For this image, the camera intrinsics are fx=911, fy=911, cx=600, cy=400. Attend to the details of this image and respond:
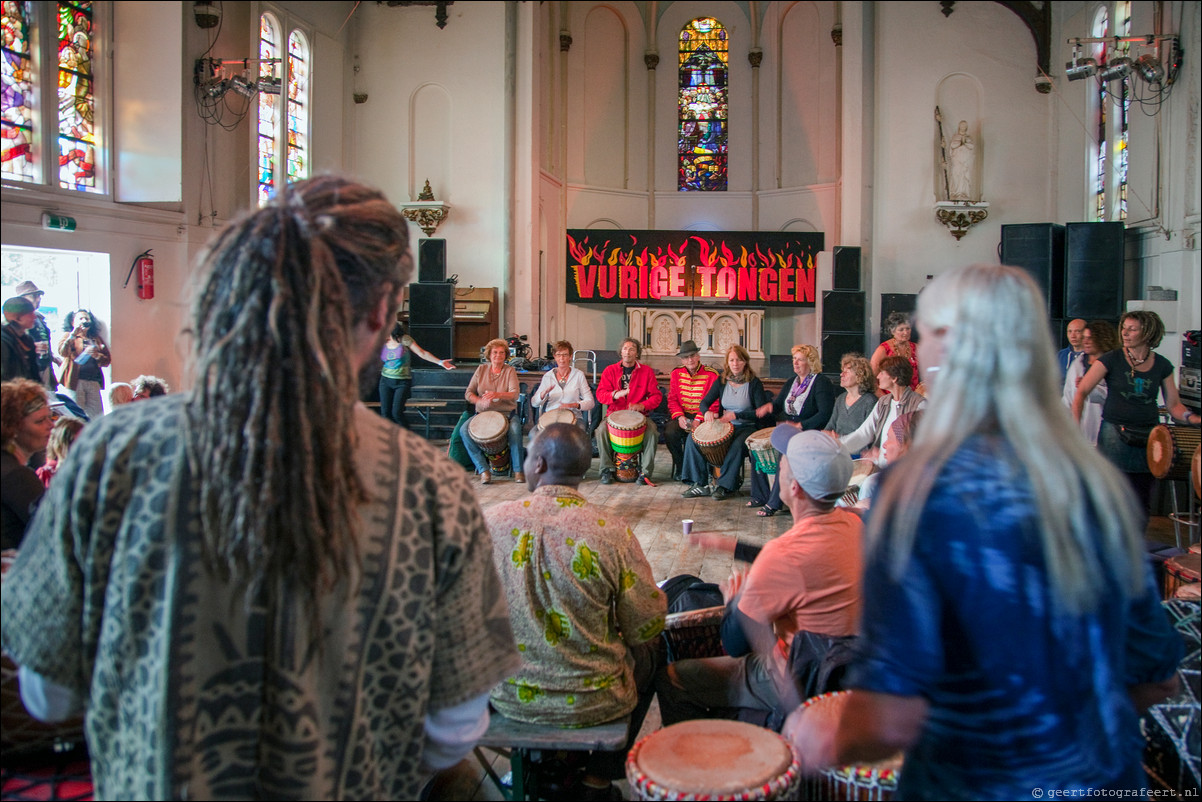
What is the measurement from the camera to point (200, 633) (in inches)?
37.6

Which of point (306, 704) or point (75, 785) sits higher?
point (306, 704)

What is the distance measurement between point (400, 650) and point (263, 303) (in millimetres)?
413

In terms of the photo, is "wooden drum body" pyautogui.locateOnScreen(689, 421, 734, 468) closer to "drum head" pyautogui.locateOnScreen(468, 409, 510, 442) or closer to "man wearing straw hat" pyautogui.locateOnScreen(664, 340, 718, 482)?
"man wearing straw hat" pyautogui.locateOnScreen(664, 340, 718, 482)

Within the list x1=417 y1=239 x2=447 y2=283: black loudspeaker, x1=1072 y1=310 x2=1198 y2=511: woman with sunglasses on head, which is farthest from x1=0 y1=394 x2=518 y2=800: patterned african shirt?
x1=417 y1=239 x2=447 y2=283: black loudspeaker

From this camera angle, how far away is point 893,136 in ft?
41.0

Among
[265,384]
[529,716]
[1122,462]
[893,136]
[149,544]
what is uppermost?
[893,136]

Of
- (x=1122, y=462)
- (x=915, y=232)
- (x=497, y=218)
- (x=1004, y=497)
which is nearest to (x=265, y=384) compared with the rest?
(x=1004, y=497)

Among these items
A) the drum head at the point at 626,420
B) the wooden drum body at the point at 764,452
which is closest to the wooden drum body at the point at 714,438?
the drum head at the point at 626,420

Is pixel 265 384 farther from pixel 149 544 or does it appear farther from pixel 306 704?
pixel 306 704

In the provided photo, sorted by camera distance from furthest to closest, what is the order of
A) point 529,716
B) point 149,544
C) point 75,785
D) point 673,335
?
point 673,335 < point 529,716 < point 75,785 < point 149,544

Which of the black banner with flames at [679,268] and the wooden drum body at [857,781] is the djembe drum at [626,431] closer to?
the wooden drum body at [857,781]

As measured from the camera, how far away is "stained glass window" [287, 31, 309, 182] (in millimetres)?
11664

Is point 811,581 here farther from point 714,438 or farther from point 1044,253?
point 1044,253

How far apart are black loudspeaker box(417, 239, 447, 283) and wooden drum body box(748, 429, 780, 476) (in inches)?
258
